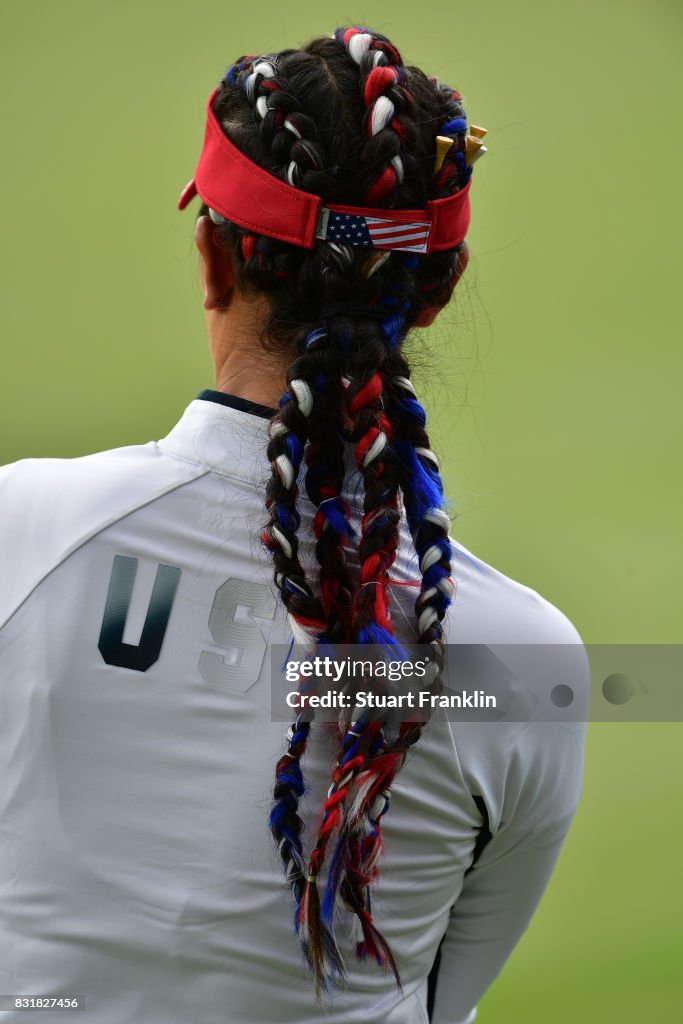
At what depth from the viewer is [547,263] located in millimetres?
2096

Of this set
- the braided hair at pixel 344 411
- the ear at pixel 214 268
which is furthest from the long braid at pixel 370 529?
the ear at pixel 214 268

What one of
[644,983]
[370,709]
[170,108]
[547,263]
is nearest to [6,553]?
[370,709]

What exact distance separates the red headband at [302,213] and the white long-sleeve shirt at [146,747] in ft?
0.48

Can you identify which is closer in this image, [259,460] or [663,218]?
[259,460]

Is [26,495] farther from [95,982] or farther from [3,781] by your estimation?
[95,982]

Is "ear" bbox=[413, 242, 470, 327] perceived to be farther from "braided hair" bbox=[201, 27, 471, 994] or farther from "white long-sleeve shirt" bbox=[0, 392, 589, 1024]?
"white long-sleeve shirt" bbox=[0, 392, 589, 1024]

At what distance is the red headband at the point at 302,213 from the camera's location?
0.67m

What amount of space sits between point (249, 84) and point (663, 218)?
1.66 m

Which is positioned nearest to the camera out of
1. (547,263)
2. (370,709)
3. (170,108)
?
(370,709)

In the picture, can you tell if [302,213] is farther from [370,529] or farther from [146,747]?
[146,747]

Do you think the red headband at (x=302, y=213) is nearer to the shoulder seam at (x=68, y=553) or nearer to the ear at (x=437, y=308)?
the ear at (x=437, y=308)

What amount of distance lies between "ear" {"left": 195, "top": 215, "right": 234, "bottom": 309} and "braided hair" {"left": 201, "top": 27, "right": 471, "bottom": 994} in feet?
0.07

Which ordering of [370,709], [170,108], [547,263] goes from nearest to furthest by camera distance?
[370,709] < [170,108] < [547,263]

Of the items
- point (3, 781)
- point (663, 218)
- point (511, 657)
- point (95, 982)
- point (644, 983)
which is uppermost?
point (663, 218)
